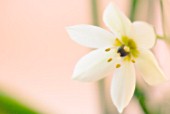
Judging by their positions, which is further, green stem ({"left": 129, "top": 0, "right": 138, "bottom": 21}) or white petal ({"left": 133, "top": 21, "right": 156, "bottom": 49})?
green stem ({"left": 129, "top": 0, "right": 138, "bottom": 21})

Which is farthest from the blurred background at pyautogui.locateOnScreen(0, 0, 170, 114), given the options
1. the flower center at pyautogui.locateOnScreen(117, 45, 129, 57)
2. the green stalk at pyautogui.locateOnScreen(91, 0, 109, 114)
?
the flower center at pyautogui.locateOnScreen(117, 45, 129, 57)

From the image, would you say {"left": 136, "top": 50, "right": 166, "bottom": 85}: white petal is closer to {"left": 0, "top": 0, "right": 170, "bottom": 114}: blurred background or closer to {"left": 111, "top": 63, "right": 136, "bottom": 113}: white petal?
{"left": 111, "top": 63, "right": 136, "bottom": 113}: white petal

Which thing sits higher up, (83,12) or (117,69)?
(83,12)

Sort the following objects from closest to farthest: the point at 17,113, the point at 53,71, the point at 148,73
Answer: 1. the point at 148,73
2. the point at 17,113
3. the point at 53,71

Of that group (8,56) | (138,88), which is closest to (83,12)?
(8,56)

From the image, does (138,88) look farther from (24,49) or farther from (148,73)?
(24,49)

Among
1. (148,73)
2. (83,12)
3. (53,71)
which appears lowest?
(148,73)

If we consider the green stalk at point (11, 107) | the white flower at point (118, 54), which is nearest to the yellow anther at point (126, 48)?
the white flower at point (118, 54)
